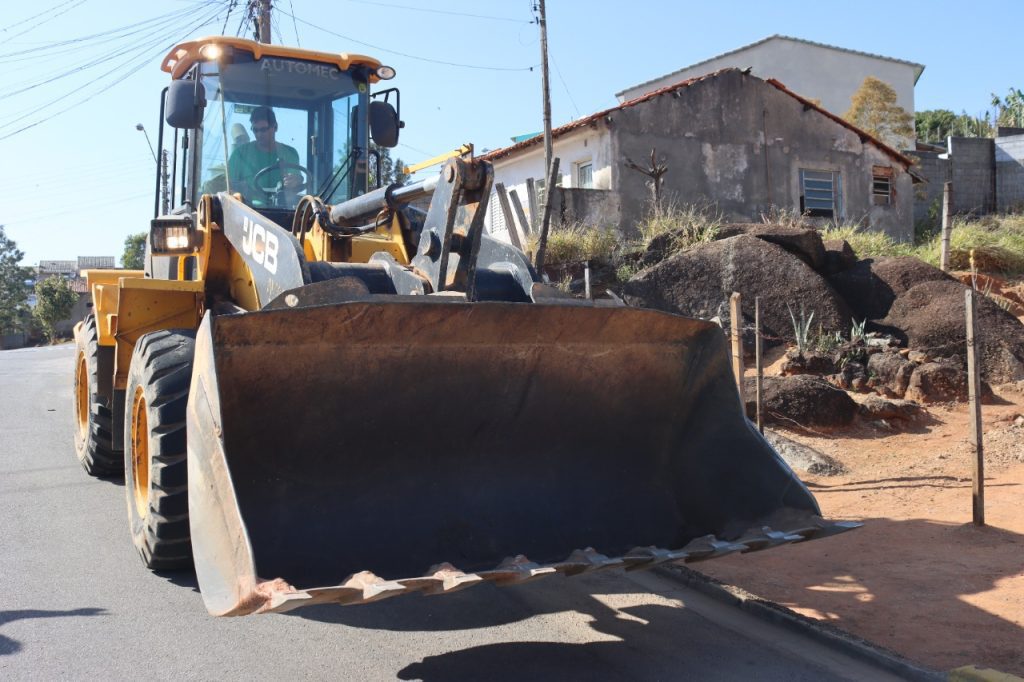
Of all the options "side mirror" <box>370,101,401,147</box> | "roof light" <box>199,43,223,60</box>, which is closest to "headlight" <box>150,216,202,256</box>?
"roof light" <box>199,43,223,60</box>

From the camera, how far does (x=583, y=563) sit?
3.64 m

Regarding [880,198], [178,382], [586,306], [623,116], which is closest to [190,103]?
[178,382]

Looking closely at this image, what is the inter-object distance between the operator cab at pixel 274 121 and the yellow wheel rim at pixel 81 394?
2212 mm

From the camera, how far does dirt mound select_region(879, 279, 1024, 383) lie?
1109cm

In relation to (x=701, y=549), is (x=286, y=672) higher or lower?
lower

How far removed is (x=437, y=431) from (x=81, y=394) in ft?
17.0

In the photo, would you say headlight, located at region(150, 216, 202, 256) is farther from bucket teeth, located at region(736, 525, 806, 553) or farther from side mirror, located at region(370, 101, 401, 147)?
bucket teeth, located at region(736, 525, 806, 553)

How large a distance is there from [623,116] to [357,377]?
17038 millimetres

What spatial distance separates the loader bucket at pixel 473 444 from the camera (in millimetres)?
4066

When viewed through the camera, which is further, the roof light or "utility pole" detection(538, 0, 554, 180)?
"utility pole" detection(538, 0, 554, 180)

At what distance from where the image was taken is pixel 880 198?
2303cm

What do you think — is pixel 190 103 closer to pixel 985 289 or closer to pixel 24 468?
pixel 24 468

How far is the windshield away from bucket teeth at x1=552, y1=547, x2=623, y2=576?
12.5 feet

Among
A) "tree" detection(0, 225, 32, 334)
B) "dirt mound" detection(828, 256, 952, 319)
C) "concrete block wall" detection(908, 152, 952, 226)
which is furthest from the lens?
"tree" detection(0, 225, 32, 334)
